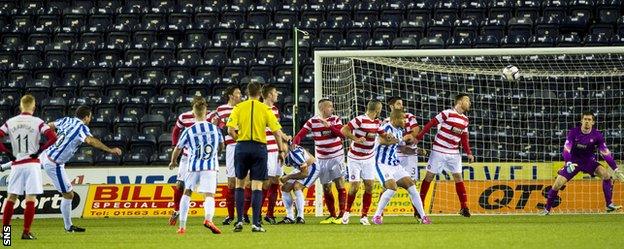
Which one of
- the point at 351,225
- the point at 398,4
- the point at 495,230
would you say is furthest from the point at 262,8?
the point at 495,230

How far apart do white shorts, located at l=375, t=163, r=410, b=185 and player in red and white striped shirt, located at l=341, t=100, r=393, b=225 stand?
20 cm

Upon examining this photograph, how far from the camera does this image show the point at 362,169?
18.1 metres

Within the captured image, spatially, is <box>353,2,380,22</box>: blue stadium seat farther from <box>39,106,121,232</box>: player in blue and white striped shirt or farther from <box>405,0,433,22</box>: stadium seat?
<box>39,106,121,232</box>: player in blue and white striped shirt

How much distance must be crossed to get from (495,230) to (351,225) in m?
3.01

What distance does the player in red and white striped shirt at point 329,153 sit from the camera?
18594 millimetres

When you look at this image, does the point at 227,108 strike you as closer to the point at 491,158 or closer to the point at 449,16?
the point at 491,158

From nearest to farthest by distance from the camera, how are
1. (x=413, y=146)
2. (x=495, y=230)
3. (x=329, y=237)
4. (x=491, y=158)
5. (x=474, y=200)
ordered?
1. (x=329, y=237)
2. (x=495, y=230)
3. (x=413, y=146)
4. (x=474, y=200)
5. (x=491, y=158)

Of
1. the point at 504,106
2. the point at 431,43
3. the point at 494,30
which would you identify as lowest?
the point at 504,106

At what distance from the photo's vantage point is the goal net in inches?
865

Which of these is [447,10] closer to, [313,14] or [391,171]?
[313,14]

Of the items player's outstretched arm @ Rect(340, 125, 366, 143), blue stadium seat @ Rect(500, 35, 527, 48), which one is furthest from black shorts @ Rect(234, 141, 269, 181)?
blue stadium seat @ Rect(500, 35, 527, 48)

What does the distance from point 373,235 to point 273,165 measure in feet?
13.8

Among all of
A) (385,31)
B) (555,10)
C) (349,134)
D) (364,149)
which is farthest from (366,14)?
(349,134)

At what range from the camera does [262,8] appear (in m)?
30.7
